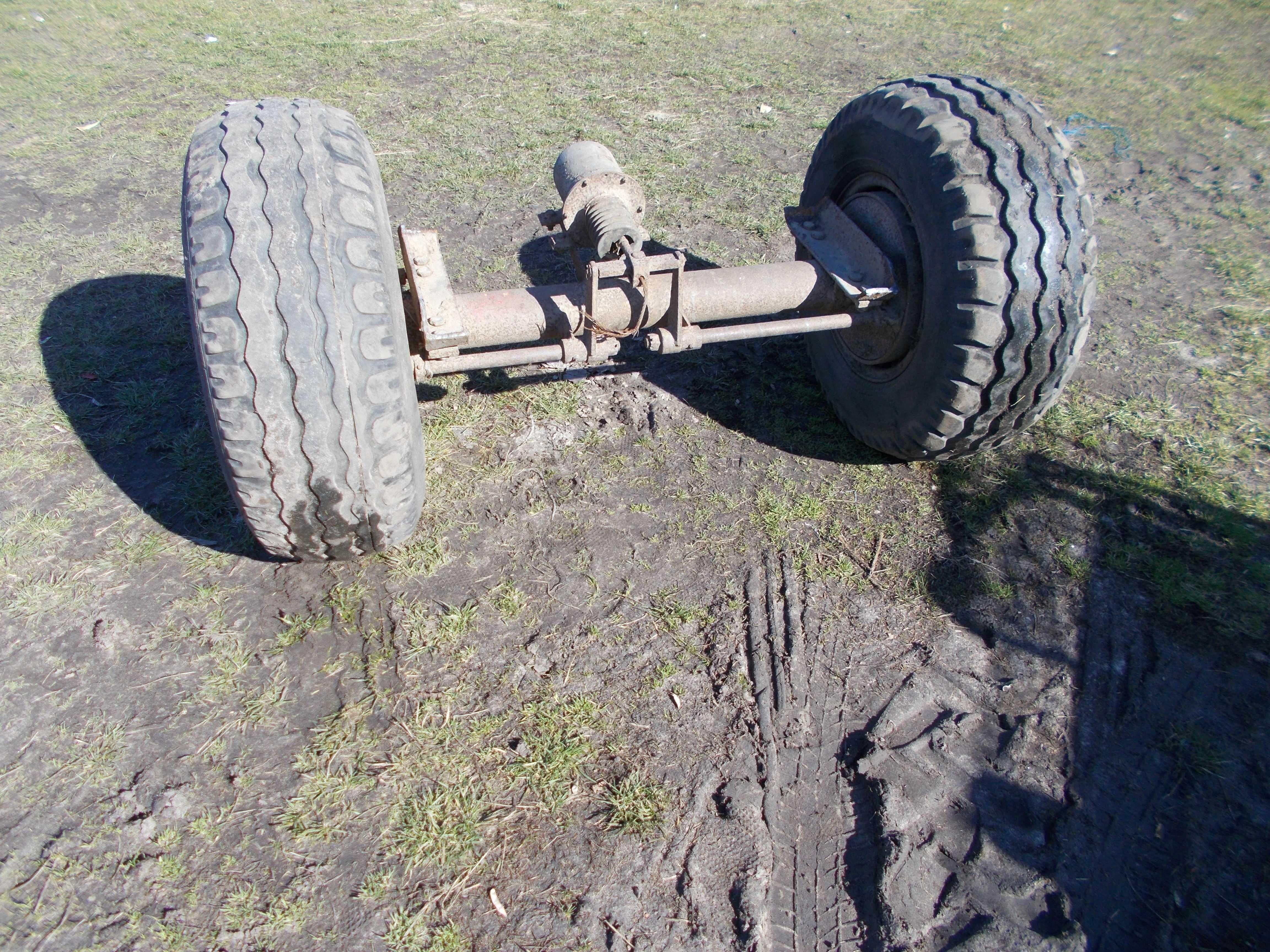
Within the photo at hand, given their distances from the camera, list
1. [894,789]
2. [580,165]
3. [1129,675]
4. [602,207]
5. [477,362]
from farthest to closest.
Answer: [580,165]
[602,207]
[477,362]
[1129,675]
[894,789]

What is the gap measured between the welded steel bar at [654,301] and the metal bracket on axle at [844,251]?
0.30 ft

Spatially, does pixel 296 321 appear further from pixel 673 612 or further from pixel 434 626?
pixel 673 612

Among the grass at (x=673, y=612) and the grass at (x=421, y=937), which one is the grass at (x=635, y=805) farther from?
the grass at (x=673, y=612)

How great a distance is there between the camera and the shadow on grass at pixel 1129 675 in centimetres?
236

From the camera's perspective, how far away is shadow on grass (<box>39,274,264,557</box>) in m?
3.53

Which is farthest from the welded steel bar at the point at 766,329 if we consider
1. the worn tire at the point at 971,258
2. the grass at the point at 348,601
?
the grass at the point at 348,601

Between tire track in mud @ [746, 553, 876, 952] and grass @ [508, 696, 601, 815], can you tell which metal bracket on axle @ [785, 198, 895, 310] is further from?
grass @ [508, 696, 601, 815]

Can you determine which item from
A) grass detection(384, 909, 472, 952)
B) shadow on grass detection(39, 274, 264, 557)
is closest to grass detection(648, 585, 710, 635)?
grass detection(384, 909, 472, 952)

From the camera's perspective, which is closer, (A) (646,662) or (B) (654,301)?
(A) (646,662)

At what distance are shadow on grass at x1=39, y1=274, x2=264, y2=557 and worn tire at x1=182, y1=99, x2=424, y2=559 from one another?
34.1 inches

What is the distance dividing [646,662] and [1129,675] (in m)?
1.79

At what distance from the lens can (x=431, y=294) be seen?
119 inches

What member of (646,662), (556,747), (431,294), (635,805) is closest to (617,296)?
(431,294)

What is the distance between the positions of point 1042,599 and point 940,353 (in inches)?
42.9
